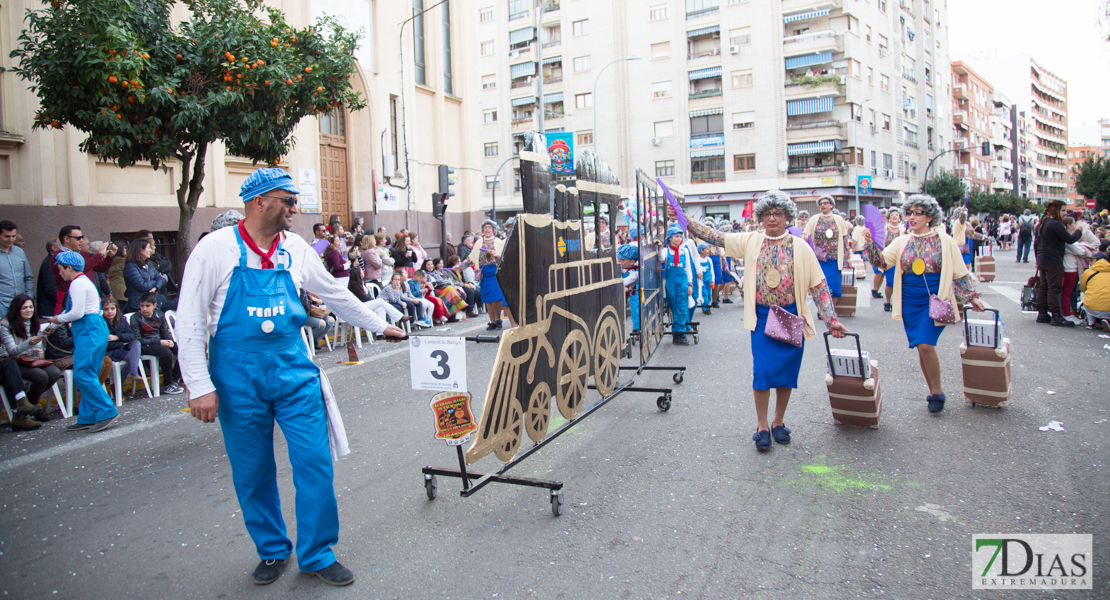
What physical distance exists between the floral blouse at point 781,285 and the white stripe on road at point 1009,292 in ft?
34.9

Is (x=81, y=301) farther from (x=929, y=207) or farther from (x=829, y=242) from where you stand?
(x=829, y=242)

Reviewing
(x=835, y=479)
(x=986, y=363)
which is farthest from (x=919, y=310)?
(x=835, y=479)

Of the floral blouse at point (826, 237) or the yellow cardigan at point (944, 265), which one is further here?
the floral blouse at point (826, 237)

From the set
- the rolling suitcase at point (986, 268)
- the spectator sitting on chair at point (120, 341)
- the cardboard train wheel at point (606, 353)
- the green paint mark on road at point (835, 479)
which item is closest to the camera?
the green paint mark on road at point (835, 479)

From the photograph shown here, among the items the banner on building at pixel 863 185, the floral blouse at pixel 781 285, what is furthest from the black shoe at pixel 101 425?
the banner on building at pixel 863 185

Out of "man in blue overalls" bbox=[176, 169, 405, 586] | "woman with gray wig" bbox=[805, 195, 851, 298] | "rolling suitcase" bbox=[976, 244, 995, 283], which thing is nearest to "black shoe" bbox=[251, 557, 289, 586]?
"man in blue overalls" bbox=[176, 169, 405, 586]

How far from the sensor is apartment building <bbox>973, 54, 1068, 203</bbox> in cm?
9981

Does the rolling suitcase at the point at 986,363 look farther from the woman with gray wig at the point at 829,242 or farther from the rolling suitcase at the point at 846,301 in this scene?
the rolling suitcase at the point at 846,301

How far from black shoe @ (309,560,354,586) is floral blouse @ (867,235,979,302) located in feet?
16.4

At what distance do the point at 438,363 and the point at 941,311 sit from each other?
13.8 feet

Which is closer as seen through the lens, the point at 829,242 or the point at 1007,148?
the point at 829,242

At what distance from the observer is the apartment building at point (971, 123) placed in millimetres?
72088

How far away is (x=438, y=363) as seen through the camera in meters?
3.81

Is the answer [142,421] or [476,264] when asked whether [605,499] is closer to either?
[142,421]
